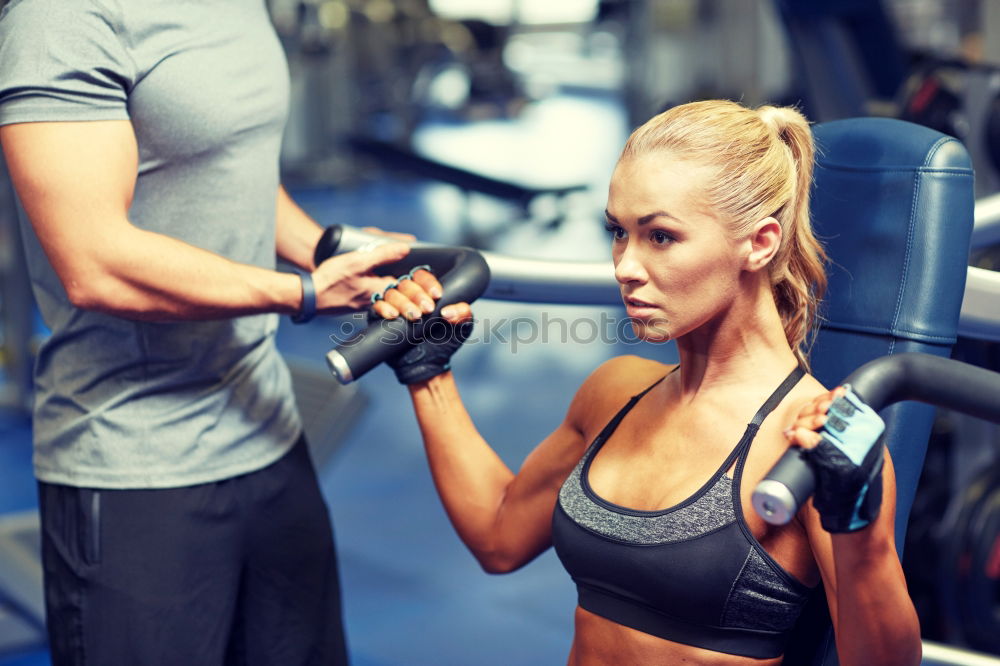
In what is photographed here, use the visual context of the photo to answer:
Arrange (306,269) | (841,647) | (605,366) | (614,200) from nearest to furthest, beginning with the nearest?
(841,647), (614,200), (605,366), (306,269)

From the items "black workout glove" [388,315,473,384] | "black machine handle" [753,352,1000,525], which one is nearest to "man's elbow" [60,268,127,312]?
"black workout glove" [388,315,473,384]

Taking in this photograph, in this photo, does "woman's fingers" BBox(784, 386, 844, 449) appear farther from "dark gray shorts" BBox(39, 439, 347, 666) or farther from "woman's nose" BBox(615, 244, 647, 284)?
"dark gray shorts" BBox(39, 439, 347, 666)

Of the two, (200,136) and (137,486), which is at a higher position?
(200,136)

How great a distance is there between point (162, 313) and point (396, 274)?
315mm

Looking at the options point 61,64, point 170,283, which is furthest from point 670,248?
point 61,64

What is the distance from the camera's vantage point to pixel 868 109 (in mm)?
2748

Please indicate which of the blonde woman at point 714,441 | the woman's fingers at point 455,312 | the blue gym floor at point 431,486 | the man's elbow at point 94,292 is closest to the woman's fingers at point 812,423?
the blonde woman at point 714,441

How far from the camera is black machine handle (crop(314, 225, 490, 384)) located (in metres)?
1.26

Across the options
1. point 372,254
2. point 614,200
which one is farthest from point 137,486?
point 614,200

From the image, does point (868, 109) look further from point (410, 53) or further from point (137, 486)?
point (410, 53)

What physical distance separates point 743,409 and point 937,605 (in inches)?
63.1

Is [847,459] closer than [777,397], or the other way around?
[847,459]

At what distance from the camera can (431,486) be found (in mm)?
3520

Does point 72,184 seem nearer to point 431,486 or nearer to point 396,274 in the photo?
point 396,274
